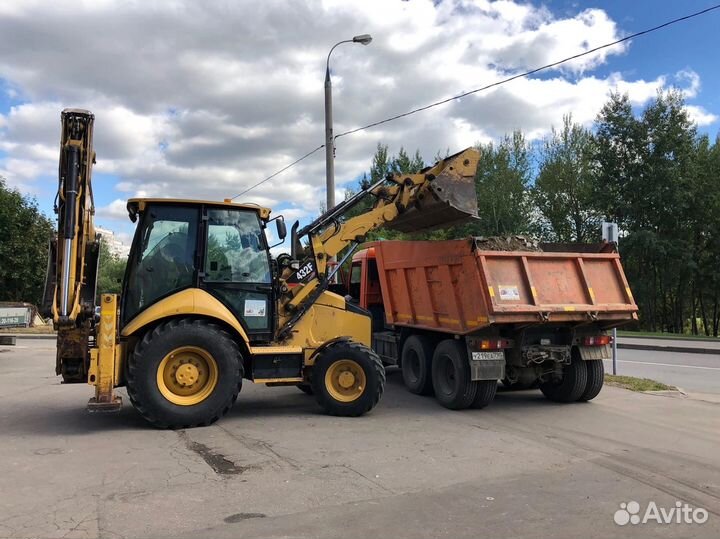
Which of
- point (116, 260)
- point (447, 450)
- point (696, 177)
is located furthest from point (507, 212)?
point (116, 260)

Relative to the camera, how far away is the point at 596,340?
8.52m

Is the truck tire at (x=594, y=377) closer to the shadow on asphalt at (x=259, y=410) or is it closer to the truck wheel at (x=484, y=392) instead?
the shadow on asphalt at (x=259, y=410)

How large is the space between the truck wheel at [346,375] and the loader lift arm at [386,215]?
76 cm

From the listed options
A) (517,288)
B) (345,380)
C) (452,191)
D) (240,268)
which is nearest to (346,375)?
(345,380)

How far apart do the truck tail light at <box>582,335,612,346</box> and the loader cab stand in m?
4.53

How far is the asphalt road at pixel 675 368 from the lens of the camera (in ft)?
38.1

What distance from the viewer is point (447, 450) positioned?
6.18m

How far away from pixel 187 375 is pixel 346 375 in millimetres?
2073

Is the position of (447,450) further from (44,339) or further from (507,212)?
(507,212)

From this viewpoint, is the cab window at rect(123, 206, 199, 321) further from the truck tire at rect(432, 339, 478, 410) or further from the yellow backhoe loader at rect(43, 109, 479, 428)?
the truck tire at rect(432, 339, 478, 410)

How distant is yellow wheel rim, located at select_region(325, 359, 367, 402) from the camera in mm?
7762

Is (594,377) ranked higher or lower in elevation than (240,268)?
lower

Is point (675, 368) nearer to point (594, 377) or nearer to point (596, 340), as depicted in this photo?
point (594, 377)

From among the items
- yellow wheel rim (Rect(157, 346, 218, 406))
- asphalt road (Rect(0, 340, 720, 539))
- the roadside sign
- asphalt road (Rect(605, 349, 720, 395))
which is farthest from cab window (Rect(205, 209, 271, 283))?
the roadside sign
